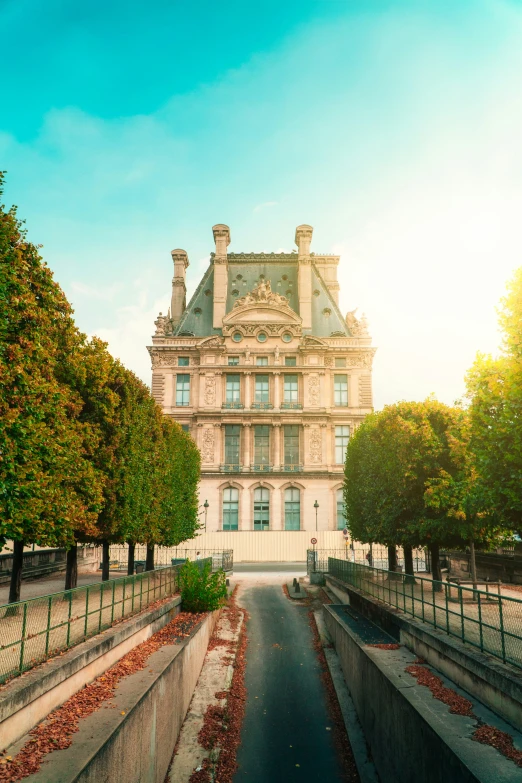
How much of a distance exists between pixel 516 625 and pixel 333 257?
59676mm

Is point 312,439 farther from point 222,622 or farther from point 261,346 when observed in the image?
point 222,622

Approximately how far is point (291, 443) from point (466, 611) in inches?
1720

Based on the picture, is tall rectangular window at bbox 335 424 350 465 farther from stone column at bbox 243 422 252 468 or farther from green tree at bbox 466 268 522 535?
green tree at bbox 466 268 522 535

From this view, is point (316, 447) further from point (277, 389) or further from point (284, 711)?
point (284, 711)

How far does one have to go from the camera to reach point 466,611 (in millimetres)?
12281

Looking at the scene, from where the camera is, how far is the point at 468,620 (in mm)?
12383

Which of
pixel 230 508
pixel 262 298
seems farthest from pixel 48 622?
pixel 262 298

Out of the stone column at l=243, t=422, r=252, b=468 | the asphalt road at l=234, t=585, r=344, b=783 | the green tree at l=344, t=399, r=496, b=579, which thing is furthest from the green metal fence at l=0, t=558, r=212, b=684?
the stone column at l=243, t=422, r=252, b=468

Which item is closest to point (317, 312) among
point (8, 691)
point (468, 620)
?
point (468, 620)

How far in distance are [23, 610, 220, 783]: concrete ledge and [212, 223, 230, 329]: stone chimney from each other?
46264mm

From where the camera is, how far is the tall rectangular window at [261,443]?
5556 cm

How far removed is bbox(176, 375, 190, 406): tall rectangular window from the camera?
5682cm

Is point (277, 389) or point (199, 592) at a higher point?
point (277, 389)

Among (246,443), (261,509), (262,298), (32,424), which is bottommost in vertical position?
(261,509)
